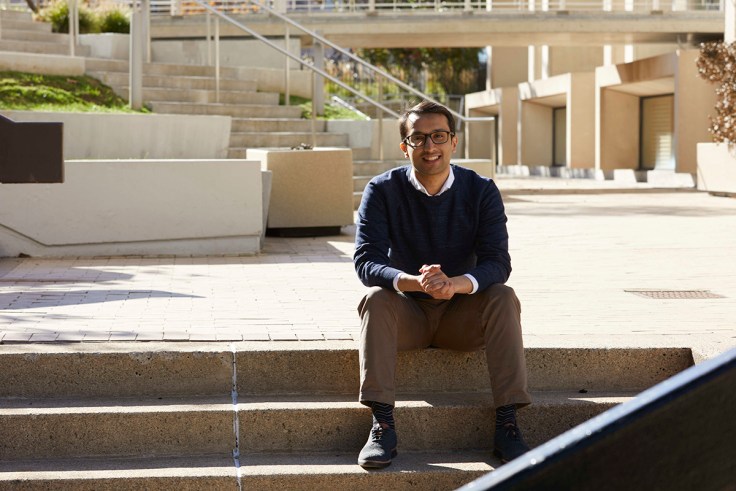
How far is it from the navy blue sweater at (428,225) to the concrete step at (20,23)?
45.6ft

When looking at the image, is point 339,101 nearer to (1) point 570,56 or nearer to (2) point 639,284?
(2) point 639,284

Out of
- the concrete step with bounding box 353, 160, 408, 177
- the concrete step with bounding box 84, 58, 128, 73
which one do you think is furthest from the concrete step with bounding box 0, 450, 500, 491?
the concrete step with bounding box 84, 58, 128, 73

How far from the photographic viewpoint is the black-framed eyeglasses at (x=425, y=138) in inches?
183

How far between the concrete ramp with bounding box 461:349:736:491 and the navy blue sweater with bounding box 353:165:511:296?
3447 mm

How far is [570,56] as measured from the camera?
37.7 meters

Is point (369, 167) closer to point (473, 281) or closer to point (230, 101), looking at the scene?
point (230, 101)

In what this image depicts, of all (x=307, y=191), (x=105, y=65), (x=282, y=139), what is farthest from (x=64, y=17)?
(x=307, y=191)

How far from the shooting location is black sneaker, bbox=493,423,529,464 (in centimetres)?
429

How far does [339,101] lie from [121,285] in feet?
41.6

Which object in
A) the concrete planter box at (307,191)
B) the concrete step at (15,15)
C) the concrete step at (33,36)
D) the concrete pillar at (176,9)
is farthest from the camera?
the concrete pillar at (176,9)

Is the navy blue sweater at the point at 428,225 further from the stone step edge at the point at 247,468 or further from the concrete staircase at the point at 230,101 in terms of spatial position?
the concrete staircase at the point at 230,101

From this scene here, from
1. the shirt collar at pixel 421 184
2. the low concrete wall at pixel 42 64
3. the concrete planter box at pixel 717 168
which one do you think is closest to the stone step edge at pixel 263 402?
the shirt collar at pixel 421 184

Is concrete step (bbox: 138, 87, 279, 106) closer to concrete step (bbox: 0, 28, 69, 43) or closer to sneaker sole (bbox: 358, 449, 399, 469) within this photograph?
concrete step (bbox: 0, 28, 69, 43)

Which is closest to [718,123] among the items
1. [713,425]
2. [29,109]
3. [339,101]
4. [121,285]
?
[339,101]
